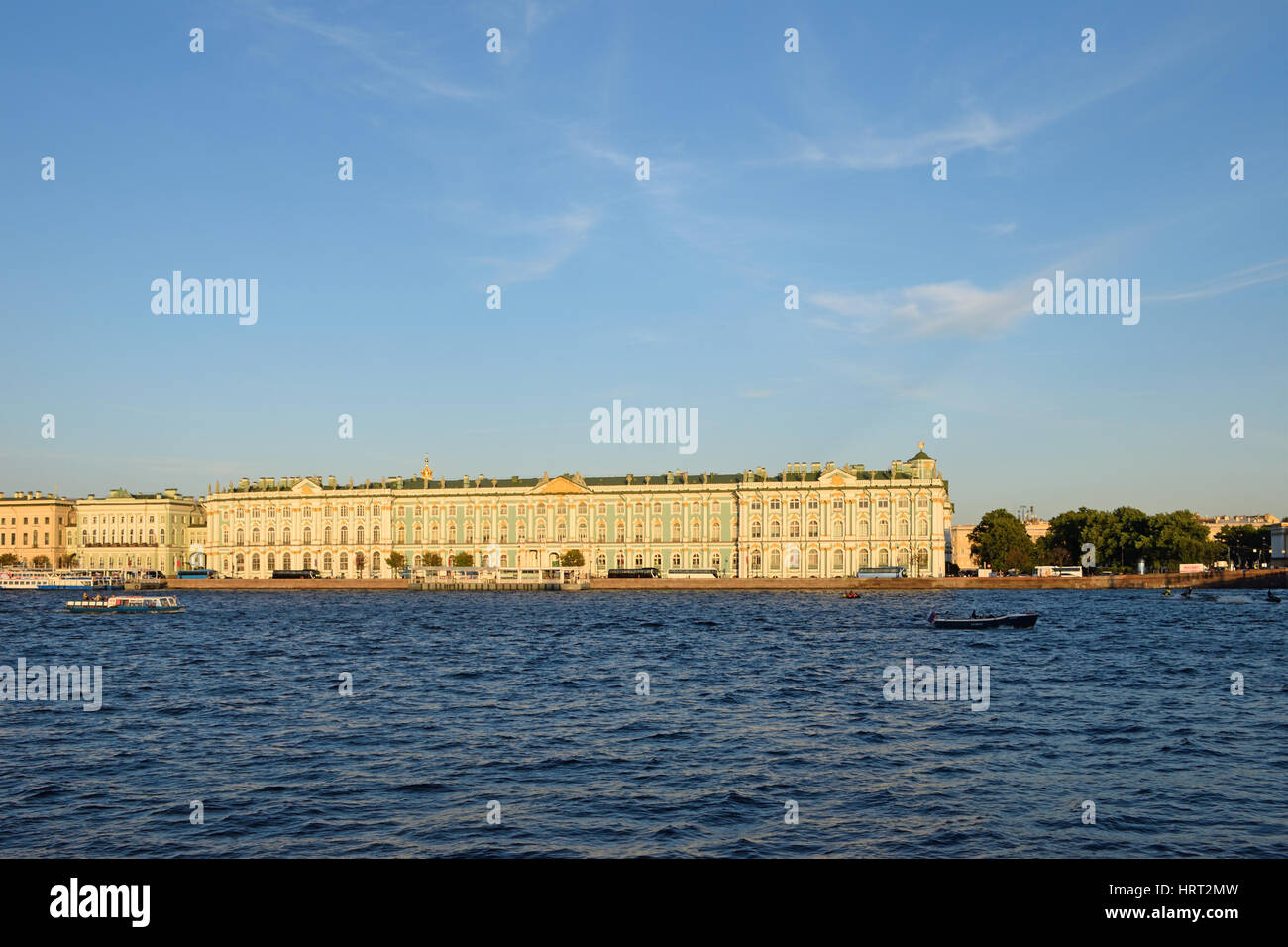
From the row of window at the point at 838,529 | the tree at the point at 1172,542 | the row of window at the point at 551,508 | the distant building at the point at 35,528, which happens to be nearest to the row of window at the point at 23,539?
the distant building at the point at 35,528

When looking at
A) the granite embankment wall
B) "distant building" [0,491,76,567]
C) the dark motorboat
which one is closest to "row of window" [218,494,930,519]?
the granite embankment wall

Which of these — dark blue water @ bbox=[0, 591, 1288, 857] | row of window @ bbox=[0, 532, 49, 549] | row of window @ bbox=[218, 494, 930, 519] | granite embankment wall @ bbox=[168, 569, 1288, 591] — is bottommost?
granite embankment wall @ bbox=[168, 569, 1288, 591]

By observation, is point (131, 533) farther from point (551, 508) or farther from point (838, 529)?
point (838, 529)

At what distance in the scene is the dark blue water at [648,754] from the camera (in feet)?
47.9

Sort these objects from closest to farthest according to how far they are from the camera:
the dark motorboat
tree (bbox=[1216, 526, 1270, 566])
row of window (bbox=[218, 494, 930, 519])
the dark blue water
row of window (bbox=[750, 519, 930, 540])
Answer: the dark blue water → the dark motorboat → row of window (bbox=[750, 519, 930, 540]) → row of window (bbox=[218, 494, 930, 519]) → tree (bbox=[1216, 526, 1270, 566])

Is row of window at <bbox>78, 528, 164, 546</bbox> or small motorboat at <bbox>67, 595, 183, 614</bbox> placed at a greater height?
row of window at <bbox>78, 528, 164, 546</bbox>

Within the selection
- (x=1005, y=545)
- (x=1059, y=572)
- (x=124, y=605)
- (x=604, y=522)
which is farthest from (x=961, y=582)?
(x=124, y=605)

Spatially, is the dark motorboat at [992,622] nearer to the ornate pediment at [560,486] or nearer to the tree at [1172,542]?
the ornate pediment at [560,486]

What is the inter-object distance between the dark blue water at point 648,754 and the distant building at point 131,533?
122 meters

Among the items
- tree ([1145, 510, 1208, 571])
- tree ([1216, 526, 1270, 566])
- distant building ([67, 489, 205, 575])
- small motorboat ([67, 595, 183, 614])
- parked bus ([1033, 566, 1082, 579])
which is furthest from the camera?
tree ([1216, 526, 1270, 566])

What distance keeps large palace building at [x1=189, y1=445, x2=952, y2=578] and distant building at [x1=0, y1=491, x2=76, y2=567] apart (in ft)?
118

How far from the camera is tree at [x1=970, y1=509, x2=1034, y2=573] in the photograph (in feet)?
458

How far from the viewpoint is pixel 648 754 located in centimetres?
2022

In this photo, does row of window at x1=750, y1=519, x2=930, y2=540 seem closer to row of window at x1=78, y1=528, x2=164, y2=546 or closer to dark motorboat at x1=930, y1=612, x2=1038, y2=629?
dark motorboat at x1=930, y1=612, x2=1038, y2=629
